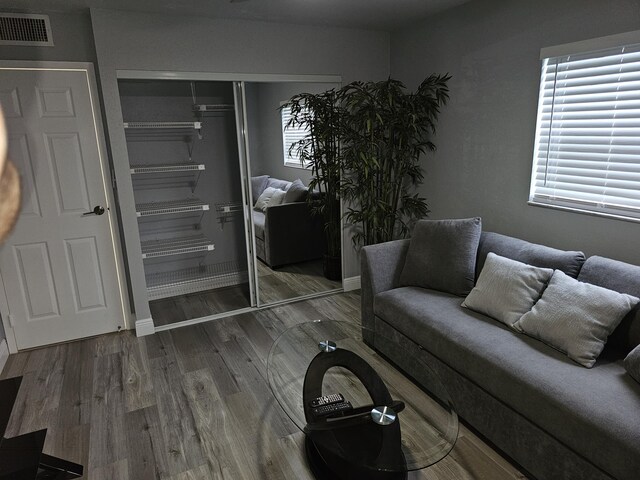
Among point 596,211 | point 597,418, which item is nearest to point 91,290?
point 597,418

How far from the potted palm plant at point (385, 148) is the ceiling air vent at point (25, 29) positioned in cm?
222

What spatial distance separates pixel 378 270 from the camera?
3006 millimetres

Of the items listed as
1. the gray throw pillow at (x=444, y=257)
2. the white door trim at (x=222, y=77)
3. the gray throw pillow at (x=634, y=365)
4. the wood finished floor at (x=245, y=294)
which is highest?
the white door trim at (x=222, y=77)

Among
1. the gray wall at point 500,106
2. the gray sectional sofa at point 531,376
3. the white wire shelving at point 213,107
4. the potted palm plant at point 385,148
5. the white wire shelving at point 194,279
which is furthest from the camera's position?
the white wire shelving at point 194,279

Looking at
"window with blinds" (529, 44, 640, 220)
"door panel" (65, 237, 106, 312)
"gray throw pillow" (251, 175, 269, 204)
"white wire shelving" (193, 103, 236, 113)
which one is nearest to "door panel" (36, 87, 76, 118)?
"door panel" (65, 237, 106, 312)

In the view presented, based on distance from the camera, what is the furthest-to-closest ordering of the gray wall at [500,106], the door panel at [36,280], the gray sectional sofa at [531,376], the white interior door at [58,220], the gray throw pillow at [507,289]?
the door panel at [36,280]
the white interior door at [58,220]
the gray wall at [500,106]
the gray throw pillow at [507,289]
the gray sectional sofa at [531,376]

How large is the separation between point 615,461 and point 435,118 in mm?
2757

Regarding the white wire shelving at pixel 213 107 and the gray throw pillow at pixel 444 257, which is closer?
the gray throw pillow at pixel 444 257

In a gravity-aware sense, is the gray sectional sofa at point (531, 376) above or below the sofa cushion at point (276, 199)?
below

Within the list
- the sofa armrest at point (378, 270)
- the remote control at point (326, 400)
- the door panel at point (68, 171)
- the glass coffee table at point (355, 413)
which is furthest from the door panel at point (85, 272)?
the remote control at point (326, 400)

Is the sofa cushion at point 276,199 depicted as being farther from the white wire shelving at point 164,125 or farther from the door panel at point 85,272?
the door panel at point 85,272

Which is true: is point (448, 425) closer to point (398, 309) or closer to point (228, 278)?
point (398, 309)

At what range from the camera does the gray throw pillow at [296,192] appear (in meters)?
4.38

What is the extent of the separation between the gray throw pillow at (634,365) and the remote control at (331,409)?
3.89 ft
